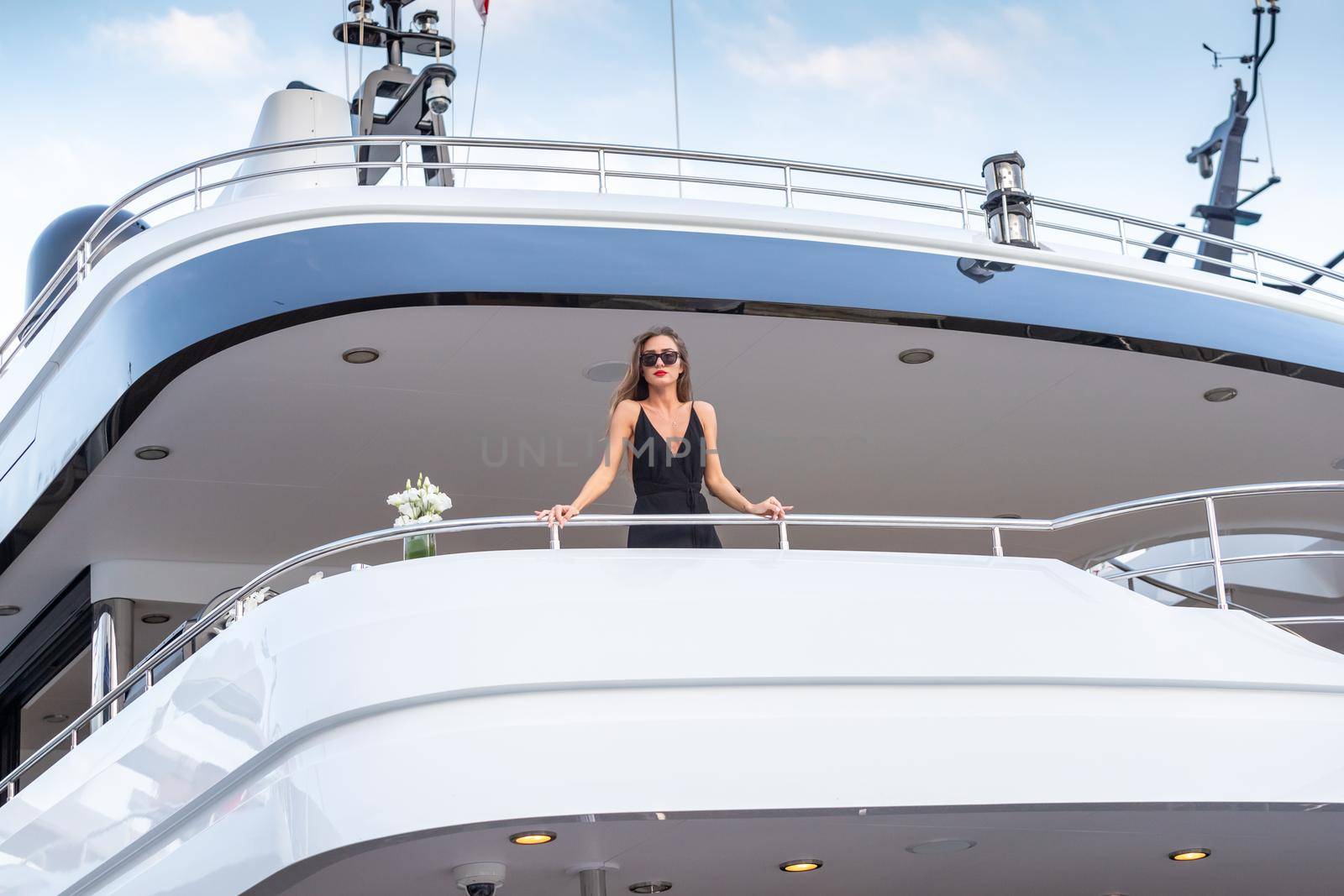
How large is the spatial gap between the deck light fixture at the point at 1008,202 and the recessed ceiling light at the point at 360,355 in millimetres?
3545

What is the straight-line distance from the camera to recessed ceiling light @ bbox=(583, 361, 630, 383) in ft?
25.7

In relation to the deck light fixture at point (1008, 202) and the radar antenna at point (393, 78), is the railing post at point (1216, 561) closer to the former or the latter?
the deck light fixture at point (1008, 202)

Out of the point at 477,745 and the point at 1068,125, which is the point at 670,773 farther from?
the point at 1068,125

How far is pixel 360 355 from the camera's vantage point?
740cm

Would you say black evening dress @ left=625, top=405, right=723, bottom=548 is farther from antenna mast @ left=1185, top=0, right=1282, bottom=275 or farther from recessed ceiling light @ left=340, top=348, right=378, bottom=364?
antenna mast @ left=1185, top=0, right=1282, bottom=275

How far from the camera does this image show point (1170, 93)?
16.0 metres

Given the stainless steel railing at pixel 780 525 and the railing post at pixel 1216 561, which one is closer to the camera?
the stainless steel railing at pixel 780 525

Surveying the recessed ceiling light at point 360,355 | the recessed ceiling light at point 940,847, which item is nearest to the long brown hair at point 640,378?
the recessed ceiling light at point 940,847

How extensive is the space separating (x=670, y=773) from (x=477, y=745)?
675mm

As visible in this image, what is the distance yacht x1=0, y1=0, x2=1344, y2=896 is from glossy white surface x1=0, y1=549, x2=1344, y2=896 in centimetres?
2

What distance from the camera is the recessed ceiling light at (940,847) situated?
587 cm

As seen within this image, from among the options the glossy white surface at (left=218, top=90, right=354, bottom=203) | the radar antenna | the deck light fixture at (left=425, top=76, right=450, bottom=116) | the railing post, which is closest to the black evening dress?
the railing post

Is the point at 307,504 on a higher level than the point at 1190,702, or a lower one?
higher

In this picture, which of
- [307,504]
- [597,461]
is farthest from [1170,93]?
[307,504]
